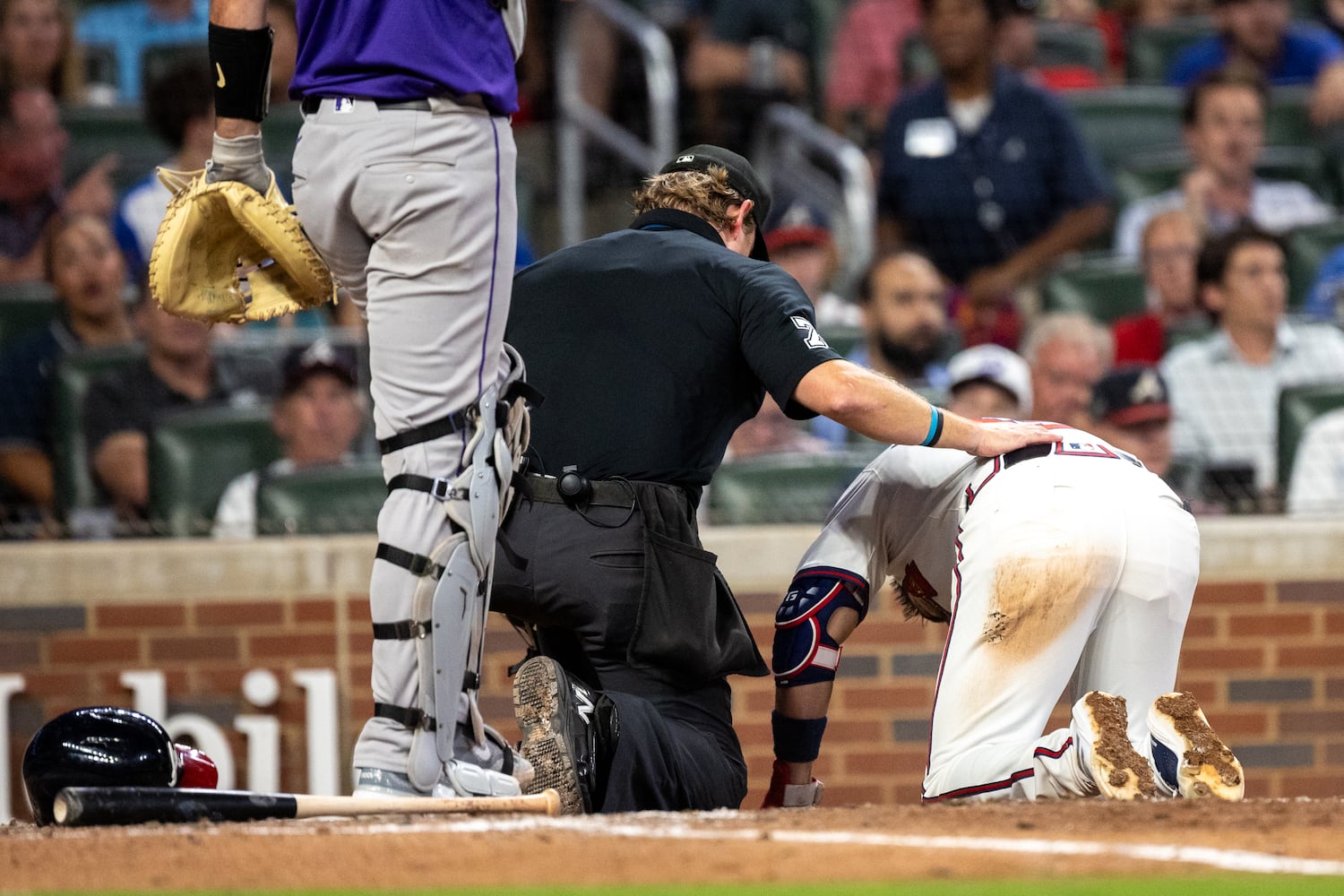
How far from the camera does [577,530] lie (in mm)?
3525

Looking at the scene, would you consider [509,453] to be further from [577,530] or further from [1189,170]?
[1189,170]

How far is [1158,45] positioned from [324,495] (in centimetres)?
531

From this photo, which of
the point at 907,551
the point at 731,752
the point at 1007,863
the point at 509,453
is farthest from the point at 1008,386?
the point at 1007,863

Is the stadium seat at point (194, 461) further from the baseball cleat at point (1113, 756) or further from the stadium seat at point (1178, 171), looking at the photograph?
the stadium seat at point (1178, 171)

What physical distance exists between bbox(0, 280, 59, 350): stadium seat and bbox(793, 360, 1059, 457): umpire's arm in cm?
383

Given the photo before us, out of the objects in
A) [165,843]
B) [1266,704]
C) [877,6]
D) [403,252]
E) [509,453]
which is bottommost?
[1266,704]

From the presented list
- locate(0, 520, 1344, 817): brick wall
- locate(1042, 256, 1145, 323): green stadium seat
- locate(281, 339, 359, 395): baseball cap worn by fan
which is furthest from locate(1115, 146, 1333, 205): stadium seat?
locate(281, 339, 359, 395): baseball cap worn by fan

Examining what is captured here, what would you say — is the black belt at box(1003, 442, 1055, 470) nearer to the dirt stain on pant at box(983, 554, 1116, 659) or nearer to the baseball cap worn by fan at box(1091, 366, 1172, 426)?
the dirt stain on pant at box(983, 554, 1116, 659)

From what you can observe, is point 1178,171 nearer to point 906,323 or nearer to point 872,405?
point 906,323

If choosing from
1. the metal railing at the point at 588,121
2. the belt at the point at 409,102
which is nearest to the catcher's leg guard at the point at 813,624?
the belt at the point at 409,102

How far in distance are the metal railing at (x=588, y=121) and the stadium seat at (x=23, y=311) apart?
1.96 meters

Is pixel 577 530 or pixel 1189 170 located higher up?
pixel 1189 170

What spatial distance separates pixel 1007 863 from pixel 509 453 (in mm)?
1155

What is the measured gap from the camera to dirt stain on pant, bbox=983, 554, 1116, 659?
3367 mm
